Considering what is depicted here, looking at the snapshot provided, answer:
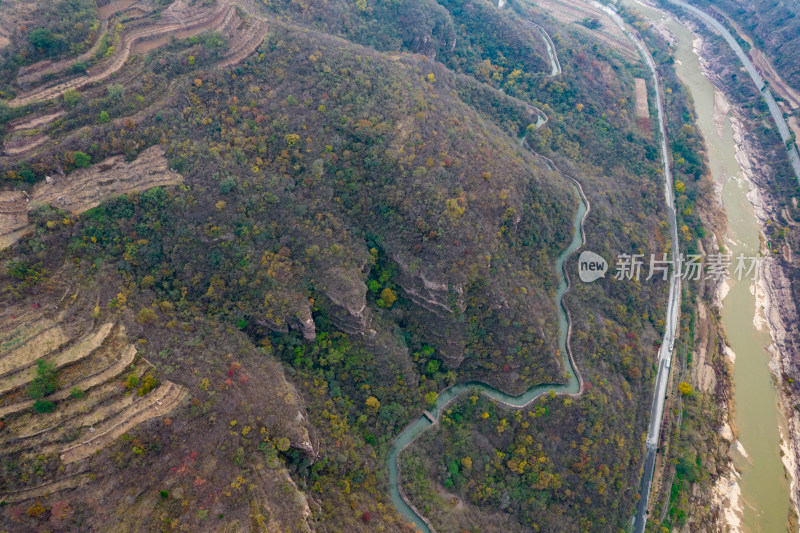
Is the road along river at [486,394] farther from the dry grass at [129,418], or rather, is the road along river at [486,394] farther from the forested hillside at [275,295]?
the dry grass at [129,418]

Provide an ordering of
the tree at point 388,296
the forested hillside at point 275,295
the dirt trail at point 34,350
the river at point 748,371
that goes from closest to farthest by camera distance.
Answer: the dirt trail at point 34,350 < the forested hillside at point 275,295 < the tree at point 388,296 < the river at point 748,371

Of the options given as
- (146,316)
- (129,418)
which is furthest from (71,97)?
(129,418)

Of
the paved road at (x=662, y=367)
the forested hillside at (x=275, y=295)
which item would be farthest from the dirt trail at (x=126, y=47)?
the paved road at (x=662, y=367)

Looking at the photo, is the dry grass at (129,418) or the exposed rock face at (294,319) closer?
the dry grass at (129,418)

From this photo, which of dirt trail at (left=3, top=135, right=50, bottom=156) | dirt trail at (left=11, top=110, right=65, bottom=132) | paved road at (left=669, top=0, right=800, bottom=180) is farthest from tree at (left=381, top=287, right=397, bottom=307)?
paved road at (left=669, top=0, right=800, bottom=180)

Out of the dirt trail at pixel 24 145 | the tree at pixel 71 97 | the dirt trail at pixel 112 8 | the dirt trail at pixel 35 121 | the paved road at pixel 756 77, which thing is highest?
the paved road at pixel 756 77

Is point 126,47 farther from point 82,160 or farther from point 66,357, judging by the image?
point 66,357

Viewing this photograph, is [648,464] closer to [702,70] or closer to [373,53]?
[373,53]

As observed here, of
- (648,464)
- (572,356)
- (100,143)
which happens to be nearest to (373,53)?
(100,143)
